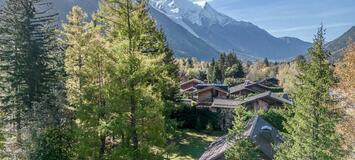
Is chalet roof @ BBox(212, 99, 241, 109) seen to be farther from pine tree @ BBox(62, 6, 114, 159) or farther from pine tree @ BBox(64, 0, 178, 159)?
pine tree @ BBox(64, 0, 178, 159)

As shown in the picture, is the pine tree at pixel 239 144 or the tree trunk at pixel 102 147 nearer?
the tree trunk at pixel 102 147

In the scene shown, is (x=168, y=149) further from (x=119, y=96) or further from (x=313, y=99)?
(x=313, y=99)

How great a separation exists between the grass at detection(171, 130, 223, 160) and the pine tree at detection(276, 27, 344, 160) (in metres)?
19.2

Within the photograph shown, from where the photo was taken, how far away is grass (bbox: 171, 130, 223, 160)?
4746 cm

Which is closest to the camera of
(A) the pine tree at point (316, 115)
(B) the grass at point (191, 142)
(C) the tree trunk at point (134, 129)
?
(C) the tree trunk at point (134, 129)

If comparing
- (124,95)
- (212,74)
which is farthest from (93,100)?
(212,74)

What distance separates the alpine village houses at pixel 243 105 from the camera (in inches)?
1510

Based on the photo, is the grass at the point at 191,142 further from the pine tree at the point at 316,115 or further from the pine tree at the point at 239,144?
the pine tree at the point at 316,115

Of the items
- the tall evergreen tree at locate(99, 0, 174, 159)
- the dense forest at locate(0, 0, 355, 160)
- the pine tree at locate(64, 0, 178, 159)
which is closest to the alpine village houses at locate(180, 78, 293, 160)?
the dense forest at locate(0, 0, 355, 160)

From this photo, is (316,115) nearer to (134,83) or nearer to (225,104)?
(134,83)

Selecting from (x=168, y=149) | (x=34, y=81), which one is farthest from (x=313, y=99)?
(x=34, y=81)

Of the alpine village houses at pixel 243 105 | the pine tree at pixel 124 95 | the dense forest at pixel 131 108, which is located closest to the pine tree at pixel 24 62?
the dense forest at pixel 131 108

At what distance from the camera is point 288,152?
27234mm

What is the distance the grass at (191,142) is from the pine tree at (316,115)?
19159mm
